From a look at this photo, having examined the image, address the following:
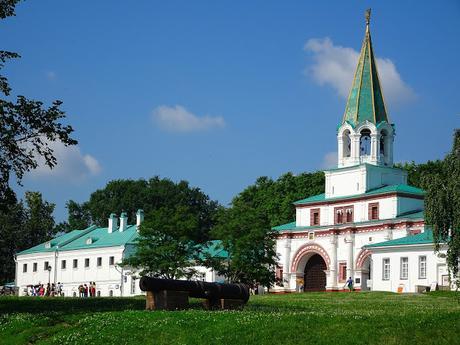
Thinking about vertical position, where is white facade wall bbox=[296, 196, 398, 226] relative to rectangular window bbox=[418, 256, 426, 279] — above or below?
above

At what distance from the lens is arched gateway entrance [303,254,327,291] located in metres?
79.0

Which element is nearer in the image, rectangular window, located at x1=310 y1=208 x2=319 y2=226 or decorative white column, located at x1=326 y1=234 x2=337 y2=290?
decorative white column, located at x1=326 y1=234 x2=337 y2=290

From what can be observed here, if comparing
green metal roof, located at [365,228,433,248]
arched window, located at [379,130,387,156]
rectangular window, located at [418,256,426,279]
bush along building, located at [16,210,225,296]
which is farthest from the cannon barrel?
bush along building, located at [16,210,225,296]

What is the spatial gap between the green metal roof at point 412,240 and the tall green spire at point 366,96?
1247 centimetres

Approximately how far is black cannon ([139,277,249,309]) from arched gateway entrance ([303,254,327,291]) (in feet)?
154

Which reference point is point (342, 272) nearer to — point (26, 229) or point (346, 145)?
point (346, 145)

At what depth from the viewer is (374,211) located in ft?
251

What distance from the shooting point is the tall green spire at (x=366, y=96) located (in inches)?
3076

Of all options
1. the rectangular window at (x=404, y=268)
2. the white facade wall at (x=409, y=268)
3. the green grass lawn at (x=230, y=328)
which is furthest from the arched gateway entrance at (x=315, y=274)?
the green grass lawn at (x=230, y=328)

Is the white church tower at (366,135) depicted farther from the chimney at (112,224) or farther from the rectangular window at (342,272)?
the chimney at (112,224)

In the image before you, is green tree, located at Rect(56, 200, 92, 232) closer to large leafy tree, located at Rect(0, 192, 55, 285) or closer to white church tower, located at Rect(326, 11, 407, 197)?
large leafy tree, located at Rect(0, 192, 55, 285)

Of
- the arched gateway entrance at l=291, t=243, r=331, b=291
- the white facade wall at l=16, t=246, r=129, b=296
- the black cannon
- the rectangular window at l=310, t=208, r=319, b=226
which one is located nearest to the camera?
the black cannon

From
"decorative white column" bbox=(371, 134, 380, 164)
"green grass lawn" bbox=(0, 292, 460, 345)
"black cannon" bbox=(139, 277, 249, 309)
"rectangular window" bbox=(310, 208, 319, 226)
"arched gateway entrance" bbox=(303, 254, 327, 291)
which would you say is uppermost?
"decorative white column" bbox=(371, 134, 380, 164)

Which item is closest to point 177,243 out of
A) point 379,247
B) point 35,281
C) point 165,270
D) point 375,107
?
point 165,270
